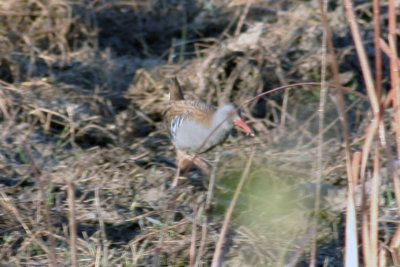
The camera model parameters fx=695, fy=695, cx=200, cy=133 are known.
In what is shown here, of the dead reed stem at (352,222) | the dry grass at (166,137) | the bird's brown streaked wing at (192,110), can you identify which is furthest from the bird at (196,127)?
the dead reed stem at (352,222)

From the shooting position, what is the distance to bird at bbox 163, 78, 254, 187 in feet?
16.5

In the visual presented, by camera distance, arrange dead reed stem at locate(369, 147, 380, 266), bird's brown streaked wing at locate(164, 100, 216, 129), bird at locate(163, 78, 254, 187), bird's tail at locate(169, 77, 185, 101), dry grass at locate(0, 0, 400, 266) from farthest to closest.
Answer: bird's tail at locate(169, 77, 185, 101) < bird's brown streaked wing at locate(164, 100, 216, 129) < bird at locate(163, 78, 254, 187) < dry grass at locate(0, 0, 400, 266) < dead reed stem at locate(369, 147, 380, 266)

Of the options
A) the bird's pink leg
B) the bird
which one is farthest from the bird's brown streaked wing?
the bird's pink leg

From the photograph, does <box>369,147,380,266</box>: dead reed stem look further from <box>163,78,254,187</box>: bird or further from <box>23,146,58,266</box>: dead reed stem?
<box>163,78,254,187</box>: bird

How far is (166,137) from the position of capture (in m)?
5.95

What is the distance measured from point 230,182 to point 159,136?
106 cm

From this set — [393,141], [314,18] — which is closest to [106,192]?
[393,141]

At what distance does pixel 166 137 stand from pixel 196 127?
29.7 inches

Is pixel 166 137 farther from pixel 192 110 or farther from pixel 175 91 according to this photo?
pixel 192 110

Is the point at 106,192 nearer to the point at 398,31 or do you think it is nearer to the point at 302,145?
the point at 302,145

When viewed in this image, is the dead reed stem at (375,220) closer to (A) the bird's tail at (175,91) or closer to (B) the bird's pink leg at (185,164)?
(B) the bird's pink leg at (185,164)

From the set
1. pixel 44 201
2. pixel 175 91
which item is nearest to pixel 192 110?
pixel 175 91

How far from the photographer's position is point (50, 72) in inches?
248

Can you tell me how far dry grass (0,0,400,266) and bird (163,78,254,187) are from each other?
14 cm
